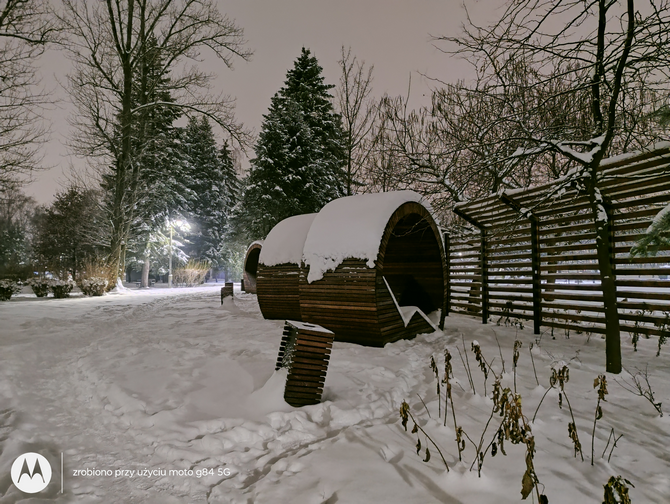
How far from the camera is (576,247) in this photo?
20.2ft

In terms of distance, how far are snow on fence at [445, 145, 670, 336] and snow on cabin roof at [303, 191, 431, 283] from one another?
1.82 meters

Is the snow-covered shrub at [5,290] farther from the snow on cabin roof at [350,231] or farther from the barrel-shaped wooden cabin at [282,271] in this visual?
the snow on cabin roof at [350,231]

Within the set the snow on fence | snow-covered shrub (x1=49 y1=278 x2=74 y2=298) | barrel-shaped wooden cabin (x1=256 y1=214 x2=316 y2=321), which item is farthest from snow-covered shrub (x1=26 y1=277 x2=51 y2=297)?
the snow on fence

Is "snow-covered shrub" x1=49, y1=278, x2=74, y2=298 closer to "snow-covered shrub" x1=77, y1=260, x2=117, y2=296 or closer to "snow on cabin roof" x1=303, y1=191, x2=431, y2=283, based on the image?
"snow-covered shrub" x1=77, y1=260, x2=117, y2=296

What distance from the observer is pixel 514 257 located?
748cm

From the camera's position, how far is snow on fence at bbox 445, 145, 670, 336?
4.52 meters

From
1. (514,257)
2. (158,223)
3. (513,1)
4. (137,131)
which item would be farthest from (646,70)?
(158,223)

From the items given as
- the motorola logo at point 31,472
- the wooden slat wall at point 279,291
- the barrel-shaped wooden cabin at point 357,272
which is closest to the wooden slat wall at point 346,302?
the barrel-shaped wooden cabin at point 357,272

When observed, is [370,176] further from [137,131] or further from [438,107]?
[137,131]

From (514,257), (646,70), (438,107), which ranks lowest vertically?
(514,257)

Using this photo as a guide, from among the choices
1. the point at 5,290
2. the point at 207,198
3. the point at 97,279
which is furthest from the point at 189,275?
the point at 5,290

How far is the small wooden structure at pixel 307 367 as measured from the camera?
3.33 m

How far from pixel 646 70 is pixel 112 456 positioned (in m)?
6.37

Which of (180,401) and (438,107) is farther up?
(438,107)
